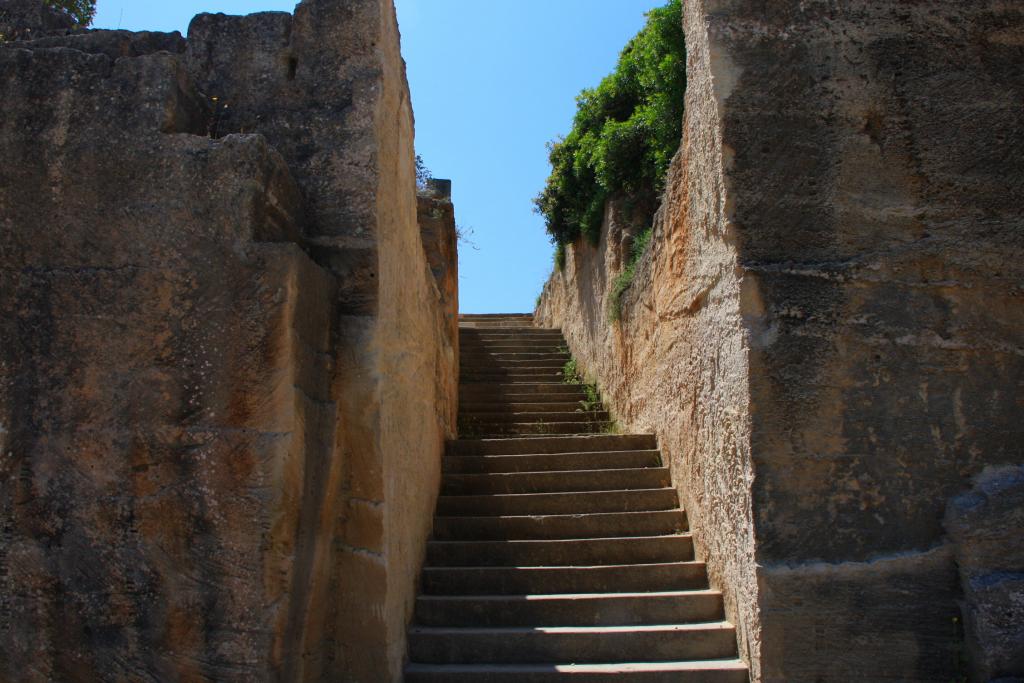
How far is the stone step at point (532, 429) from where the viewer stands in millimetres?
7629

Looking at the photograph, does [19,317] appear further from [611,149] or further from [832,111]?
[611,149]

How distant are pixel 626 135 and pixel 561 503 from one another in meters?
4.38

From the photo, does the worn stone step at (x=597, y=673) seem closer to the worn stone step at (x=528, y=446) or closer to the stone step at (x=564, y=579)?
the stone step at (x=564, y=579)

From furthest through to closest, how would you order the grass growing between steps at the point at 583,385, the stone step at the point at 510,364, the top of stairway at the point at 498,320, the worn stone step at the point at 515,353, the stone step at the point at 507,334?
1. the top of stairway at the point at 498,320
2. the stone step at the point at 507,334
3. the worn stone step at the point at 515,353
4. the stone step at the point at 510,364
5. the grass growing between steps at the point at 583,385

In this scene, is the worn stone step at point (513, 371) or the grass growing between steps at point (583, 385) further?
the worn stone step at point (513, 371)

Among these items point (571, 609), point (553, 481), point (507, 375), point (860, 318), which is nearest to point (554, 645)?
point (571, 609)

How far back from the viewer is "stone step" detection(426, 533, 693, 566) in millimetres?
4910

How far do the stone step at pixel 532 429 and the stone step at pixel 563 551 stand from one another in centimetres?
253

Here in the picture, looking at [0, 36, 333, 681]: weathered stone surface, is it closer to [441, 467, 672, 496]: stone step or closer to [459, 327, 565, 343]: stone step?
[441, 467, 672, 496]: stone step

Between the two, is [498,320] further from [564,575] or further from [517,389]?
[564,575]

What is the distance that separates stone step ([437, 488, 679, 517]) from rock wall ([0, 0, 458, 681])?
2000 mm

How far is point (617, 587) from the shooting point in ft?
15.4

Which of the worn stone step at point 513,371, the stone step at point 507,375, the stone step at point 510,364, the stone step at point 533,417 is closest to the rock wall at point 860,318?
the stone step at point 533,417

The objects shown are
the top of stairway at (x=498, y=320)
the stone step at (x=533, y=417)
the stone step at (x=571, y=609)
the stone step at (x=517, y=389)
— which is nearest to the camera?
the stone step at (x=571, y=609)
